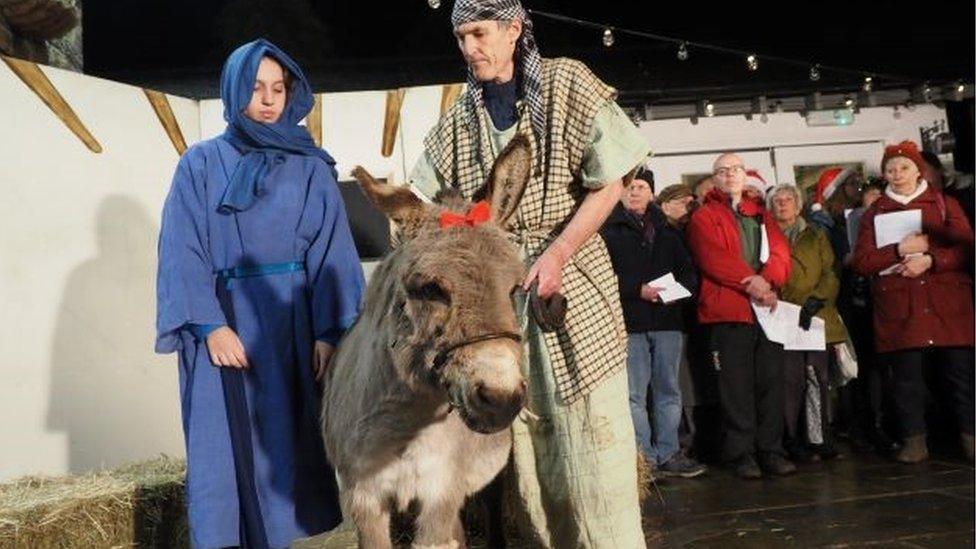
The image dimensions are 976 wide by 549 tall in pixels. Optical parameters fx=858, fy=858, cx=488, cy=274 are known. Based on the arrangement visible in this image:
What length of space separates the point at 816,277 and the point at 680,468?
1747mm

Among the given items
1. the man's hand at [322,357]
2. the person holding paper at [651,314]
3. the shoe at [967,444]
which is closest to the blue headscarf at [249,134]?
the man's hand at [322,357]

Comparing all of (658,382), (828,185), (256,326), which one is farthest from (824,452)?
(256,326)

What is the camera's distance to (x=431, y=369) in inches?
84.4

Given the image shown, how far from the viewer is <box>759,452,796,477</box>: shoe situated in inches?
233

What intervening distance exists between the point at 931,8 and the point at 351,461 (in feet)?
27.3

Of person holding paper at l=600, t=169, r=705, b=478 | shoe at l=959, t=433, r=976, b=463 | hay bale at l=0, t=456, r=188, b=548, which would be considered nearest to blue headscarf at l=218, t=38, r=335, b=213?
hay bale at l=0, t=456, r=188, b=548

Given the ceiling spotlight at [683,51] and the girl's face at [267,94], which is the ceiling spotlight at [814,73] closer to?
the ceiling spotlight at [683,51]

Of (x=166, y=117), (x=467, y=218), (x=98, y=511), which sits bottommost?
(x=98, y=511)

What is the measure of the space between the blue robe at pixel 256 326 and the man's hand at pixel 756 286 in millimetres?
3533

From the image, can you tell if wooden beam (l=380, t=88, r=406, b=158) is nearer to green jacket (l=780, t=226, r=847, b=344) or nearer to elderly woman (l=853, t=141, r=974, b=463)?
green jacket (l=780, t=226, r=847, b=344)

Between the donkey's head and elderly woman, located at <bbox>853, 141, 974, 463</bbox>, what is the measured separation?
461cm

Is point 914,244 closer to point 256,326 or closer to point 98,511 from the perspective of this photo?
point 256,326

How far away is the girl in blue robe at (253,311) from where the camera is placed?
2914 millimetres

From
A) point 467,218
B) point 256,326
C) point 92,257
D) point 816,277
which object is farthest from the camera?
point 816,277
